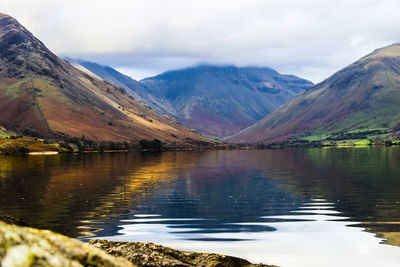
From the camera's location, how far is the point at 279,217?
38.1 m

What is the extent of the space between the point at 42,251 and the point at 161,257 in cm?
790

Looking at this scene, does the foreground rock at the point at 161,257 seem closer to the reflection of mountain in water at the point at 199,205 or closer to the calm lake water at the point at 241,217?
the calm lake water at the point at 241,217

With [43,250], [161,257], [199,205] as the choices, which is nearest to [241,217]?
[199,205]

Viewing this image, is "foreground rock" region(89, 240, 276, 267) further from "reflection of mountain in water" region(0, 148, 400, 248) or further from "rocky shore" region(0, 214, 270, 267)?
"reflection of mountain in water" region(0, 148, 400, 248)

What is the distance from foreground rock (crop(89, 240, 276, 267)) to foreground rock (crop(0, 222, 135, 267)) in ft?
20.6

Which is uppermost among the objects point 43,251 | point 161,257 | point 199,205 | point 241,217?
point 43,251

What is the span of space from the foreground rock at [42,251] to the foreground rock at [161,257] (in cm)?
628

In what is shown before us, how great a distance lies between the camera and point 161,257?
15477mm

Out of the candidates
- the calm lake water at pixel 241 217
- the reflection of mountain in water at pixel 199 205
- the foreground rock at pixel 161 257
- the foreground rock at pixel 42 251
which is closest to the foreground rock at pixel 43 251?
the foreground rock at pixel 42 251

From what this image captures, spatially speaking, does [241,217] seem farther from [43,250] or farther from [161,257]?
[43,250]

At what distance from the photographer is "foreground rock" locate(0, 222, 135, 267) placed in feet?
25.5

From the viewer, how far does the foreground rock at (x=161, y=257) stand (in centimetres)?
1531

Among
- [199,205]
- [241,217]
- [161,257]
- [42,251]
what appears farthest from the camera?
[199,205]

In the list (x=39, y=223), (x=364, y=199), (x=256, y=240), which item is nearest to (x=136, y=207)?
(x=39, y=223)
